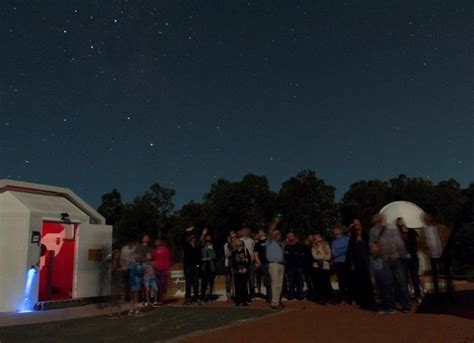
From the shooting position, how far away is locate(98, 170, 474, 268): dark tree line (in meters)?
43.4

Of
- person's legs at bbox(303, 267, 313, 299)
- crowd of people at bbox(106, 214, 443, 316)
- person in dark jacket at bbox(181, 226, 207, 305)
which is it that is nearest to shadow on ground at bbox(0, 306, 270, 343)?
crowd of people at bbox(106, 214, 443, 316)

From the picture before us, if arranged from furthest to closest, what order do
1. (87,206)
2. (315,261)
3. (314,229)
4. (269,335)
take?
1. (314,229)
2. (87,206)
3. (315,261)
4. (269,335)

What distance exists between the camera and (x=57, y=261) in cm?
1402

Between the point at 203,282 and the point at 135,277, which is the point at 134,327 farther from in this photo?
the point at 203,282

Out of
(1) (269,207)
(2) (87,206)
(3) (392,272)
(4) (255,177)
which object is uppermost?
(4) (255,177)

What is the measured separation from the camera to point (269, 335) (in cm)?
669

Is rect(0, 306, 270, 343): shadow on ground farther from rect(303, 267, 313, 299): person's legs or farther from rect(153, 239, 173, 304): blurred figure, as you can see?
rect(303, 267, 313, 299): person's legs

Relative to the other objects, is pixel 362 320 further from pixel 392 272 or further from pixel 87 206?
pixel 87 206

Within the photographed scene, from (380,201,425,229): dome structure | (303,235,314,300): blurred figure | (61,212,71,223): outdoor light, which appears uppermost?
(380,201,425,229): dome structure

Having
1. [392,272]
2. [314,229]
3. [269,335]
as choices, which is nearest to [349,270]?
[392,272]

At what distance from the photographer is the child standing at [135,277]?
988cm

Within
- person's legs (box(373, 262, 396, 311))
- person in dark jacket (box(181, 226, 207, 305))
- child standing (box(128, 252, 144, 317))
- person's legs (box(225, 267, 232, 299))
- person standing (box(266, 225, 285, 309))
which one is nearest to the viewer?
person's legs (box(373, 262, 396, 311))

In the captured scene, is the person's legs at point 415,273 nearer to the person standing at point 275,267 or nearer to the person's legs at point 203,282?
the person standing at point 275,267

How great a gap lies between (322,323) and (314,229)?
35.9m
